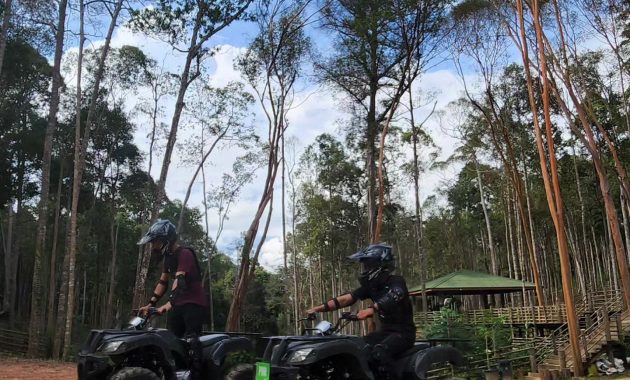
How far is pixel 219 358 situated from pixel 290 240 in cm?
3116

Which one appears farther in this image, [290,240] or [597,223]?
[290,240]

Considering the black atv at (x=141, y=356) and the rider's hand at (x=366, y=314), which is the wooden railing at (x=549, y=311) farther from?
the rider's hand at (x=366, y=314)

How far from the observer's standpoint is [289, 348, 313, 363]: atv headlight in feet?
10.9

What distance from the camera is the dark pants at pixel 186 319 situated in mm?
4434

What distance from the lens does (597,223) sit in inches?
1212

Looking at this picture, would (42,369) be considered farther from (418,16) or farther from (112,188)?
(112,188)

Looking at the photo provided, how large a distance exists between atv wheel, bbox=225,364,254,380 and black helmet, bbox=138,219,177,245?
44.5 inches

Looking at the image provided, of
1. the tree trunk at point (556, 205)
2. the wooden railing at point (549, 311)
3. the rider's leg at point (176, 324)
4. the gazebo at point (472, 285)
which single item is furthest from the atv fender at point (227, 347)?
the gazebo at point (472, 285)

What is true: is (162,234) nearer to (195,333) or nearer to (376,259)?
(195,333)

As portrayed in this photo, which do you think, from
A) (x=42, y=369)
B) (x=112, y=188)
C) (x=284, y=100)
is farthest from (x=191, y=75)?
(x=112, y=188)

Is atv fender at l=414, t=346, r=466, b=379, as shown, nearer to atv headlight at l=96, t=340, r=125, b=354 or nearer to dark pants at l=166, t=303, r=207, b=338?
dark pants at l=166, t=303, r=207, b=338

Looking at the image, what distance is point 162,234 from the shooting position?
4480 millimetres

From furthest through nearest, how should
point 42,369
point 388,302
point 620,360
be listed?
point 620,360, point 42,369, point 388,302

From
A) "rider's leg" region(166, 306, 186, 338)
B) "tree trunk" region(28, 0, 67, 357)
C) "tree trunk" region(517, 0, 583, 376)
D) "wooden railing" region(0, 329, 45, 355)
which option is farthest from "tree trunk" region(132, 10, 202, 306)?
"rider's leg" region(166, 306, 186, 338)
